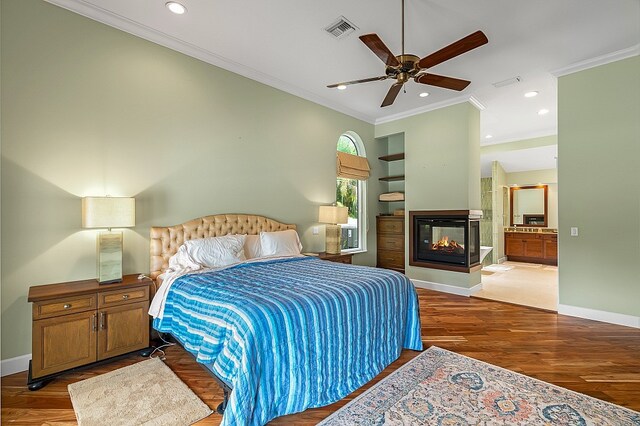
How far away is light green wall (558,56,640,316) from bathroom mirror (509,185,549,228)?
5376 mm

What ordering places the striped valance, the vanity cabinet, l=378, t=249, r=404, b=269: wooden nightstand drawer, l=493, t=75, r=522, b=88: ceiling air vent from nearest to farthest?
l=493, t=75, r=522, b=88: ceiling air vent → the striped valance → l=378, t=249, r=404, b=269: wooden nightstand drawer → the vanity cabinet

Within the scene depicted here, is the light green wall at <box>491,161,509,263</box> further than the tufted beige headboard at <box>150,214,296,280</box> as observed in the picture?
Yes

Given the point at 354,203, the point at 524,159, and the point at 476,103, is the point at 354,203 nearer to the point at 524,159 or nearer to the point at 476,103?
the point at 476,103

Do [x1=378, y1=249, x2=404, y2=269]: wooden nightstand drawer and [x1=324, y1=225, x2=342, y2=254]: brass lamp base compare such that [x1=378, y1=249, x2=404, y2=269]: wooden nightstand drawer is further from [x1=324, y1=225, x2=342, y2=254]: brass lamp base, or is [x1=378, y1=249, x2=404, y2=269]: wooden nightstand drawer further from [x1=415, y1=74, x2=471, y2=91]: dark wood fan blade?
[x1=415, y1=74, x2=471, y2=91]: dark wood fan blade

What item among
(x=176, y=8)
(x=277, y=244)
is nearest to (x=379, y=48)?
(x=176, y=8)

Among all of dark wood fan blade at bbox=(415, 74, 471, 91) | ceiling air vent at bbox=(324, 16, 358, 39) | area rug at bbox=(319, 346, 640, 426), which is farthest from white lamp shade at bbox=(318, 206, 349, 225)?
area rug at bbox=(319, 346, 640, 426)

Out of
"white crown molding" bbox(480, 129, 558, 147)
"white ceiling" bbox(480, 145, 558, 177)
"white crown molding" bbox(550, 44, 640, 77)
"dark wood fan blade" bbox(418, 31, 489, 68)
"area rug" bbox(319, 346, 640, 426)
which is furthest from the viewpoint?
"white ceiling" bbox(480, 145, 558, 177)

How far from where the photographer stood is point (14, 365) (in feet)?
7.95

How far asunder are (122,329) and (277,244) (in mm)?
1823

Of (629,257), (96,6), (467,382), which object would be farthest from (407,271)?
(96,6)

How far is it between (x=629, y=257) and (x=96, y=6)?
637cm

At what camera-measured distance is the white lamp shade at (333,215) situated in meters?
4.70

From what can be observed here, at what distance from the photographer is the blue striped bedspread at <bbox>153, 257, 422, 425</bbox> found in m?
1.72

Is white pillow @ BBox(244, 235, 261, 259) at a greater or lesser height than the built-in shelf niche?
lesser
